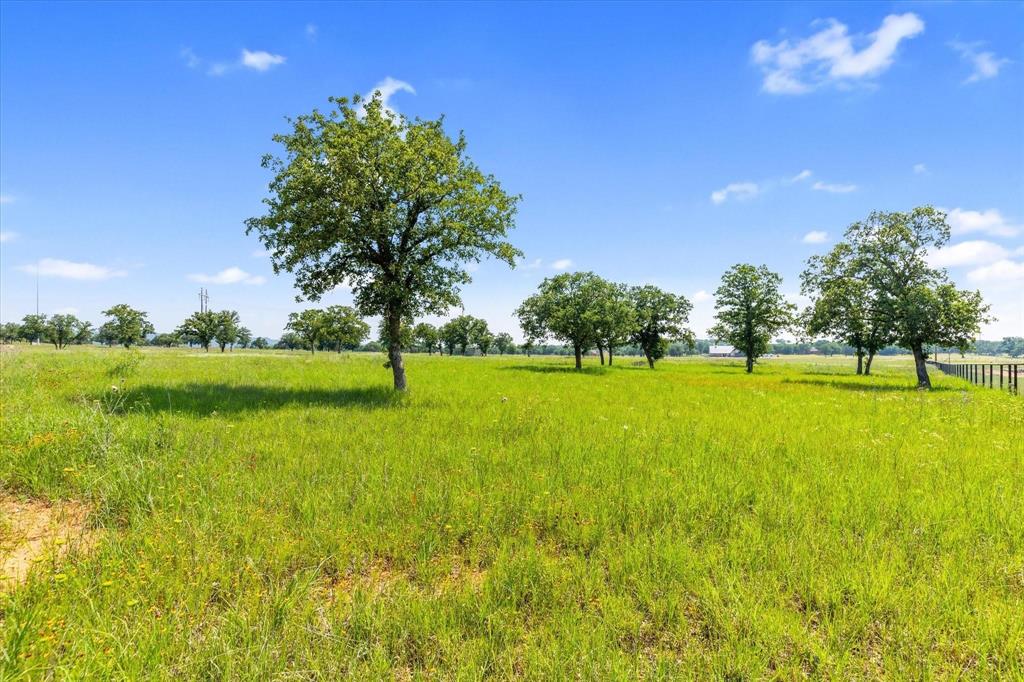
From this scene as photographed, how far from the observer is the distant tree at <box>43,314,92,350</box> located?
139 m

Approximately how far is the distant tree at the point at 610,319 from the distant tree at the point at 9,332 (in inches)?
8064

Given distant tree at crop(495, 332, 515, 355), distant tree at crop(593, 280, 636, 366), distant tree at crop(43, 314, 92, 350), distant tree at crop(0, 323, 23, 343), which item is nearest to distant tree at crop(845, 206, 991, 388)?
distant tree at crop(593, 280, 636, 366)

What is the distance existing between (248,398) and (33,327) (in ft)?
644

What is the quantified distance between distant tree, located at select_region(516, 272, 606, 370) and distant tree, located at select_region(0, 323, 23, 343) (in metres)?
198

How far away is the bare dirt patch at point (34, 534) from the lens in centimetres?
434

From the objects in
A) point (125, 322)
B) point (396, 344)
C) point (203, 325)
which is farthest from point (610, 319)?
point (125, 322)

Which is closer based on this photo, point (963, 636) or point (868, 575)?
point (963, 636)

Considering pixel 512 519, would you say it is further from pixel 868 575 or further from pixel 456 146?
pixel 456 146

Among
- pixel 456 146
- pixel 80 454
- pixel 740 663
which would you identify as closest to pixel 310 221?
pixel 456 146

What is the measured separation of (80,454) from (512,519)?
7.84 meters

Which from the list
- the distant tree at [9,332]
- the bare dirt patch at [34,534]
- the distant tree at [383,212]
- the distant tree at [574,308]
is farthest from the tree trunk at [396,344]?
the distant tree at [9,332]

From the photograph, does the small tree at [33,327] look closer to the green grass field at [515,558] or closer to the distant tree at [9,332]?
the distant tree at [9,332]

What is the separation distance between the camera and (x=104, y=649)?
324cm

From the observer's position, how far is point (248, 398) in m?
15.1
